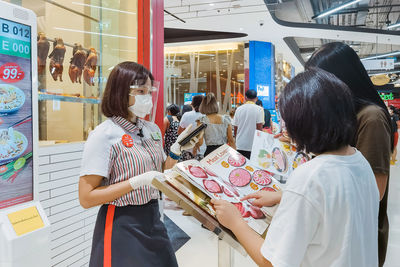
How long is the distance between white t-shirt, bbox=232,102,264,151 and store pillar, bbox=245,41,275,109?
619 cm

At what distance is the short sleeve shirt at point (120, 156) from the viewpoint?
1340 millimetres

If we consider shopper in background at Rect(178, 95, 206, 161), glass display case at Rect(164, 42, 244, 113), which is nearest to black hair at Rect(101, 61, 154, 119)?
shopper in background at Rect(178, 95, 206, 161)

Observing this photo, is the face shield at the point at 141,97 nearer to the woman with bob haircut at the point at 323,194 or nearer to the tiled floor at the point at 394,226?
the woman with bob haircut at the point at 323,194

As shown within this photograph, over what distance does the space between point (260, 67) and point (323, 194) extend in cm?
1051

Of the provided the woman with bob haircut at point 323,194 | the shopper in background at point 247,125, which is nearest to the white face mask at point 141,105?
the woman with bob haircut at point 323,194

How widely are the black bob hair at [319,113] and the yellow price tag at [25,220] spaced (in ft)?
3.36

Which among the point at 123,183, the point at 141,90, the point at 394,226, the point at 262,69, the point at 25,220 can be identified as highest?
the point at 262,69

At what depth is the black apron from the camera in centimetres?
136

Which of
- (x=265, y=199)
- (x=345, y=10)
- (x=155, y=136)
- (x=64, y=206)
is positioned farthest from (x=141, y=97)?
(x=345, y=10)

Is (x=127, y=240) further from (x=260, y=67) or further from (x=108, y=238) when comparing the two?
(x=260, y=67)

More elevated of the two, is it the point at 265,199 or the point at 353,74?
the point at 353,74

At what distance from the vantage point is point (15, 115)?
1183mm

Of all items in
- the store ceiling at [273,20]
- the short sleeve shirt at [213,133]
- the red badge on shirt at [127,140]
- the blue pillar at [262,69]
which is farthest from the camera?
the blue pillar at [262,69]

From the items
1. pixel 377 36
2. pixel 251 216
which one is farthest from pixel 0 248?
pixel 377 36
